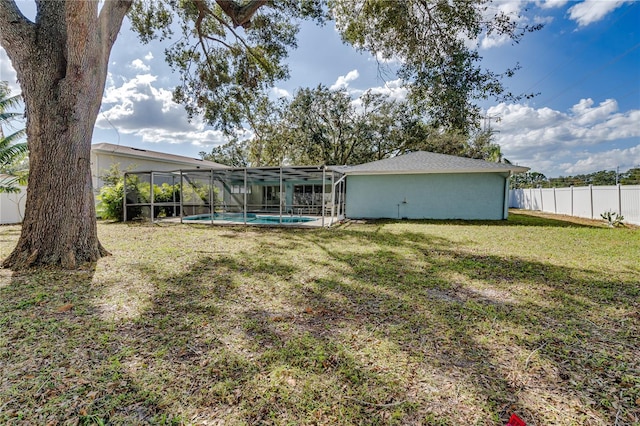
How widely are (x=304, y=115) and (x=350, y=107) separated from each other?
3983 mm

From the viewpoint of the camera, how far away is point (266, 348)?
8.46 feet

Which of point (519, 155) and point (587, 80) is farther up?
point (587, 80)

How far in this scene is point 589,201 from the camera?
14938 millimetres

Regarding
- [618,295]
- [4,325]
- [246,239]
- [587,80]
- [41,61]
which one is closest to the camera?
[4,325]

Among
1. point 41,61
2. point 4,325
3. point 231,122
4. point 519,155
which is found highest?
point 519,155

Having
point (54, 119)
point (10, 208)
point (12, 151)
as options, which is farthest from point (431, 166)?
point (10, 208)

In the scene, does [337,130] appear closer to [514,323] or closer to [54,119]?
[54,119]

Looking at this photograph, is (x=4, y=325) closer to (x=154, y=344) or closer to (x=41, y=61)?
(x=154, y=344)

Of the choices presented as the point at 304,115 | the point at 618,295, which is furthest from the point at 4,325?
the point at 304,115

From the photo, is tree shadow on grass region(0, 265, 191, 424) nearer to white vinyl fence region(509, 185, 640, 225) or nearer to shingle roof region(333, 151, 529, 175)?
shingle roof region(333, 151, 529, 175)

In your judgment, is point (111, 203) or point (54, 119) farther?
point (111, 203)

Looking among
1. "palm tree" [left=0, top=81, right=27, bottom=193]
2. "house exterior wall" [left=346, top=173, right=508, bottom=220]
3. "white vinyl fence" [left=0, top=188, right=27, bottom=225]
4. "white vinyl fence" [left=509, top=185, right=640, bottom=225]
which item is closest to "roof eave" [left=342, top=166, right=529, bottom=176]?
"house exterior wall" [left=346, top=173, right=508, bottom=220]

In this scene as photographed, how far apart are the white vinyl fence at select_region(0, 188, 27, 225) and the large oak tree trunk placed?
9575 millimetres

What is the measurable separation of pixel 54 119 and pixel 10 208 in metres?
10.5
